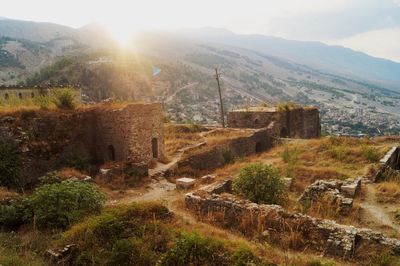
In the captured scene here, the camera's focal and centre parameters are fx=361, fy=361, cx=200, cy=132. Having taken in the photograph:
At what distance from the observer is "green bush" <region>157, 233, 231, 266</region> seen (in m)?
7.39

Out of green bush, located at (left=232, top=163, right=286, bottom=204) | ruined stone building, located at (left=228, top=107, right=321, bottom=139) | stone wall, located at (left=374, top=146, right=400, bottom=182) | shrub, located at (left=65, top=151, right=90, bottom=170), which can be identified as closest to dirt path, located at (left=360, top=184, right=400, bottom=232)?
stone wall, located at (left=374, top=146, right=400, bottom=182)

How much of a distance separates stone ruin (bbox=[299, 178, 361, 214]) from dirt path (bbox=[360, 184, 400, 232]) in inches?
16.5

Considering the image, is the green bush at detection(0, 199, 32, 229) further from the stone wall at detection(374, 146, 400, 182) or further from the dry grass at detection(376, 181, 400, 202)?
the stone wall at detection(374, 146, 400, 182)

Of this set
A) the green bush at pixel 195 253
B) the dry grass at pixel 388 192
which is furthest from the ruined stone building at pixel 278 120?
the green bush at pixel 195 253

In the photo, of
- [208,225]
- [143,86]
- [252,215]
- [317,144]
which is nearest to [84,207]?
[208,225]

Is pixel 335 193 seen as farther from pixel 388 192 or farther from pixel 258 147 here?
pixel 258 147

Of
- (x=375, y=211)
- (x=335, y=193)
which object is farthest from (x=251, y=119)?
(x=375, y=211)

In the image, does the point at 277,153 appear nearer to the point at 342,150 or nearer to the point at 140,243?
the point at 342,150

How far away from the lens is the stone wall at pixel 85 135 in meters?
15.0

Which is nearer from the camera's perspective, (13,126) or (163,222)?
(163,222)

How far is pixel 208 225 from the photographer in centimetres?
970

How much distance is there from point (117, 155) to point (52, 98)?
167 inches

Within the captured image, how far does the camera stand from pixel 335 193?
484 inches

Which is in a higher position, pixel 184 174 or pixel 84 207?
pixel 84 207
